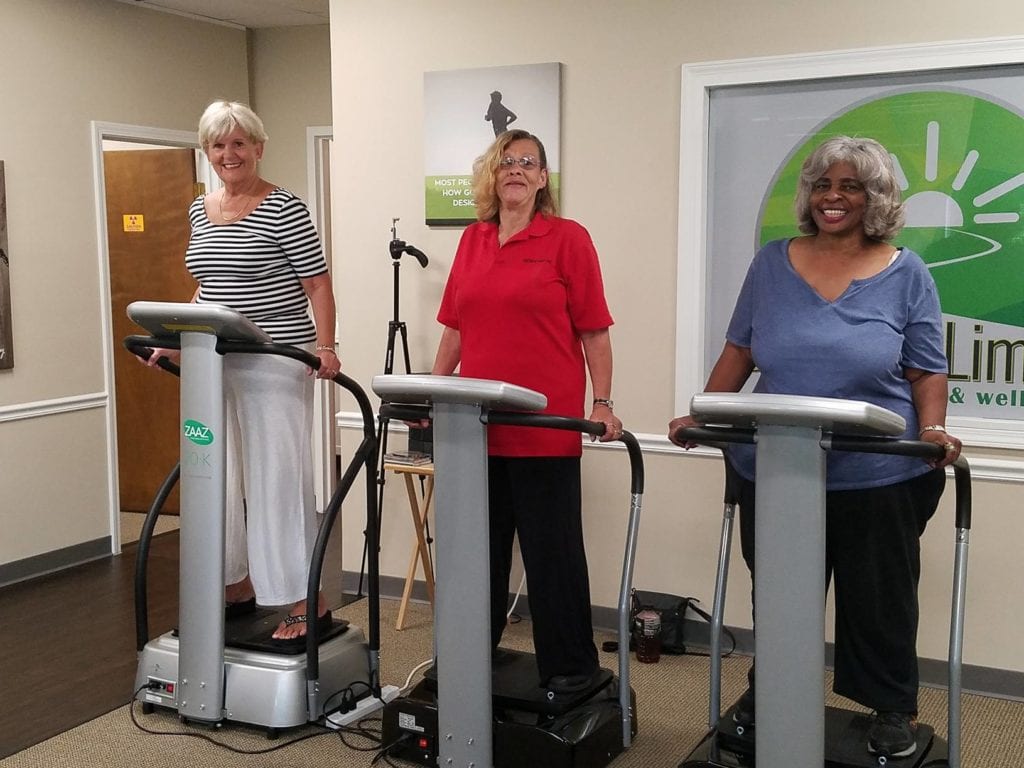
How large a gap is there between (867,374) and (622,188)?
1705mm

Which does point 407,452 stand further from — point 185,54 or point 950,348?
point 185,54

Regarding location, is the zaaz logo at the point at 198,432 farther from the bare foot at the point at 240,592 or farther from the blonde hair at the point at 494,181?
the blonde hair at the point at 494,181

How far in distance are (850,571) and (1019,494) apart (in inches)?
49.7

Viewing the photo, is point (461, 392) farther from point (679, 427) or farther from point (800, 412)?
point (800, 412)

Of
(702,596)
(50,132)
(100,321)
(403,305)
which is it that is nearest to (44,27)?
(50,132)

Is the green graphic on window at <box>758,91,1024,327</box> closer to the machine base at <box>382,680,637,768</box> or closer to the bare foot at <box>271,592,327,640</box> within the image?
the machine base at <box>382,680,637,768</box>

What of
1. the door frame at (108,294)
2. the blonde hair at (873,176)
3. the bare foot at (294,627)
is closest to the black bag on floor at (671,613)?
the bare foot at (294,627)

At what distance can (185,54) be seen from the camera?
566cm

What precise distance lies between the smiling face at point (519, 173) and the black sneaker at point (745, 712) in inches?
57.0

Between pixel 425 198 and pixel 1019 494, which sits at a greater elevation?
pixel 425 198

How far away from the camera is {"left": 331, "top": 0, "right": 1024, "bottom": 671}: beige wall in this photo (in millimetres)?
3477

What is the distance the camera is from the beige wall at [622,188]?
11.4 ft

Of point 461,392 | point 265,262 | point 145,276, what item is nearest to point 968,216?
point 461,392

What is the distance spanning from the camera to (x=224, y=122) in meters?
3.22
